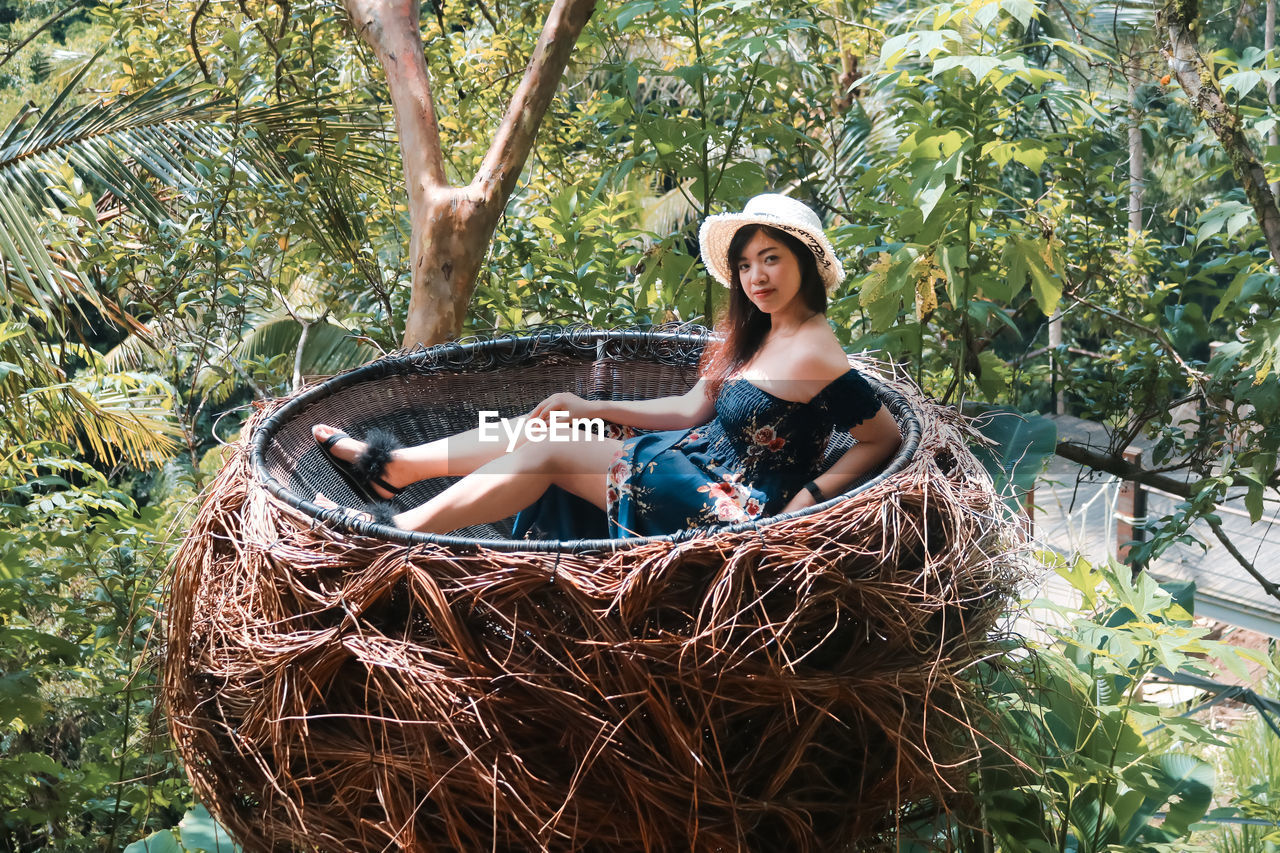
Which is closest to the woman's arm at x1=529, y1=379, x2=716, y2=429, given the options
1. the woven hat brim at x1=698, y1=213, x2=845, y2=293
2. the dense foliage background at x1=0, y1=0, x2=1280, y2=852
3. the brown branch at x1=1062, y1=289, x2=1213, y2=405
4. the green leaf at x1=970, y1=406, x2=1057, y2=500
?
the woven hat brim at x1=698, y1=213, x2=845, y2=293

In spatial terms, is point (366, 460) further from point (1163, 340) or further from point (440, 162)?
point (1163, 340)

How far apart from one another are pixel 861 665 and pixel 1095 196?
180 cm

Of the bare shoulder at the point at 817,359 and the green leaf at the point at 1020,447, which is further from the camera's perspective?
the green leaf at the point at 1020,447

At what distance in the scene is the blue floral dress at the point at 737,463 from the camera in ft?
6.09

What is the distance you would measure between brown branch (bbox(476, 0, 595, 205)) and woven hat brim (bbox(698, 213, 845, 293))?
48cm

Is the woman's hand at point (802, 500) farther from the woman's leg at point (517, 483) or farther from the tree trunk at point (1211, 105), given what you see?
the tree trunk at point (1211, 105)

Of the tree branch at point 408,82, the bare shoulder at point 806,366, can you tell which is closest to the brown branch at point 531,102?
the tree branch at point 408,82

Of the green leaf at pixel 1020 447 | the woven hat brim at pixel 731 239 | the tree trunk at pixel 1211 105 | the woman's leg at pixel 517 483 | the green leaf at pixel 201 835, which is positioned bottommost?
the green leaf at pixel 201 835

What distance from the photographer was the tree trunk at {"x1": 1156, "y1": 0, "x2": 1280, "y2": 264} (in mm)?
2117

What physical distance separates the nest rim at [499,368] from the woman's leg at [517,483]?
0.15m

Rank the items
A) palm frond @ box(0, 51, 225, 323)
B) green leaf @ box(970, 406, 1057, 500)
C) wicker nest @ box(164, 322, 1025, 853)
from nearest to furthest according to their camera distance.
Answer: wicker nest @ box(164, 322, 1025, 853), green leaf @ box(970, 406, 1057, 500), palm frond @ box(0, 51, 225, 323)

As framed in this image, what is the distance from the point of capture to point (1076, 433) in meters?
13.2

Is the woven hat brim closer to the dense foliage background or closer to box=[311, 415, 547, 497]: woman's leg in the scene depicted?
the dense foliage background

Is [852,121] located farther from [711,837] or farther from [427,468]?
[711,837]
